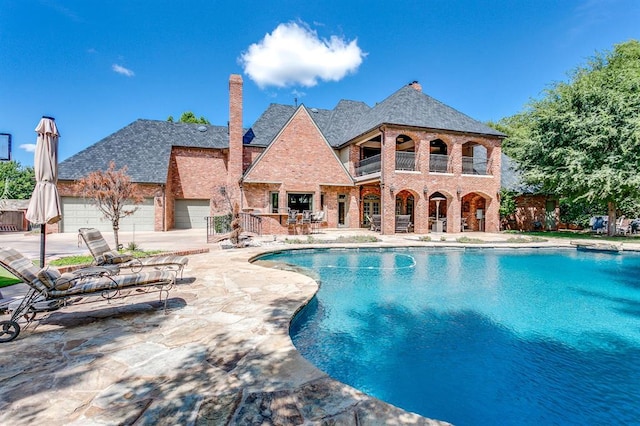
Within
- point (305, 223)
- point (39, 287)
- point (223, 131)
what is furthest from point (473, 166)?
point (39, 287)

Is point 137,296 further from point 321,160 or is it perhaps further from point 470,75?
point 470,75

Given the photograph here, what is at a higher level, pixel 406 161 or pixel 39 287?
pixel 406 161

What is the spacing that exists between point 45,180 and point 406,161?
18052 millimetres

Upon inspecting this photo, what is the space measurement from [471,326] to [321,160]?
634 inches

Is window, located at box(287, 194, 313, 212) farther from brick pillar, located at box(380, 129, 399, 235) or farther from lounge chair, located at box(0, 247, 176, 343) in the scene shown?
lounge chair, located at box(0, 247, 176, 343)

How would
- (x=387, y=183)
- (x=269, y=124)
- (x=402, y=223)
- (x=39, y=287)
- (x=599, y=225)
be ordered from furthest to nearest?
(x=269, y=124), (x=599, y=225), (x=402, y=223), (x=387, y=183), (x=39, y=287)

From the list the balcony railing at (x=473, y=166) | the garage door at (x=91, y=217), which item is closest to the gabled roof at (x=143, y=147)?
the garage door at (x=91, y=217)

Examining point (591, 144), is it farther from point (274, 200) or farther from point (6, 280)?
point (6, 280)

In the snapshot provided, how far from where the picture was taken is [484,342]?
4.61 metres

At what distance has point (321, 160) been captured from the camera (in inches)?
792

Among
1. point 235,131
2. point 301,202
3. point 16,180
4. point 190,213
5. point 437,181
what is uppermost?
point 235,131

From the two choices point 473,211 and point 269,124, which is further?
point 269,124

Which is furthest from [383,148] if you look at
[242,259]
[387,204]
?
[242,259]

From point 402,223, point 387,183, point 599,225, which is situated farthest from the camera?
point 599,225
